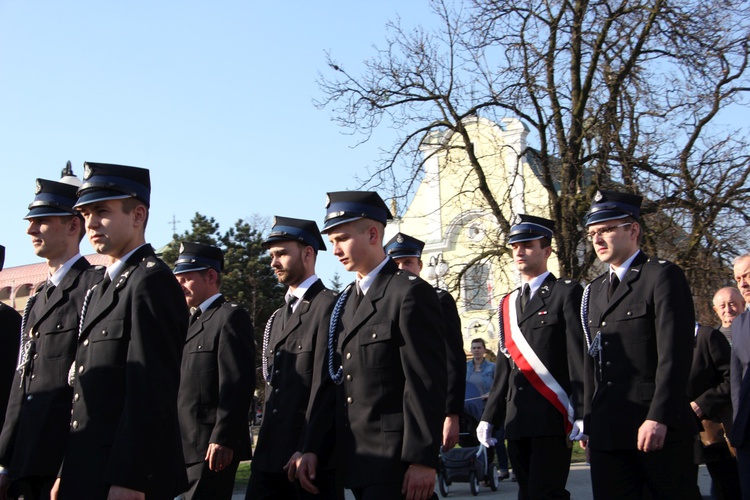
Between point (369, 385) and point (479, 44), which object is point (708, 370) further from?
point (479, 44)

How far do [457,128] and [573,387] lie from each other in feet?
37.0

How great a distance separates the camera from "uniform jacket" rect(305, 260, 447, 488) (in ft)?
15.3

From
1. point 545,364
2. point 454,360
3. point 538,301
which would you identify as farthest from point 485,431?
point 538,301

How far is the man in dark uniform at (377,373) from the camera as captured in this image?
15.3 feet

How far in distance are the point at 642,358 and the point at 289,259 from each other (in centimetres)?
246


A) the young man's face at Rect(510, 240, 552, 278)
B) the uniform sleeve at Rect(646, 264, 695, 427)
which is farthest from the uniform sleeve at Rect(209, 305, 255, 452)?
the uniform sleeve at Rect(646, 264, 695, 427)

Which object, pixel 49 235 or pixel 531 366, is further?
pixel 531 366

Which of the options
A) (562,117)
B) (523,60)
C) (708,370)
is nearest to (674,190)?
(562,117)

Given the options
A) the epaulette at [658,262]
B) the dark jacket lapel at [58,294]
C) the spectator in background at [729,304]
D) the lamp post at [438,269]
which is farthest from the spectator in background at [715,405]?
the lamp post at [438,269]

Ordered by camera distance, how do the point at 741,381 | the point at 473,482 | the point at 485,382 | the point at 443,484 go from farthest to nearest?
1. the point at 485,382
2. the point at 443,484
3. the point at 473,482
4. the point at 741,381

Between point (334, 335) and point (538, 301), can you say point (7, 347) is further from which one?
point (538, 301)

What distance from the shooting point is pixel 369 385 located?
494 centimetres

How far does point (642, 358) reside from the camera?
5.66 meters

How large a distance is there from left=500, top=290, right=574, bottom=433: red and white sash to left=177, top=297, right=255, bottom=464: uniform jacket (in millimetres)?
1886
